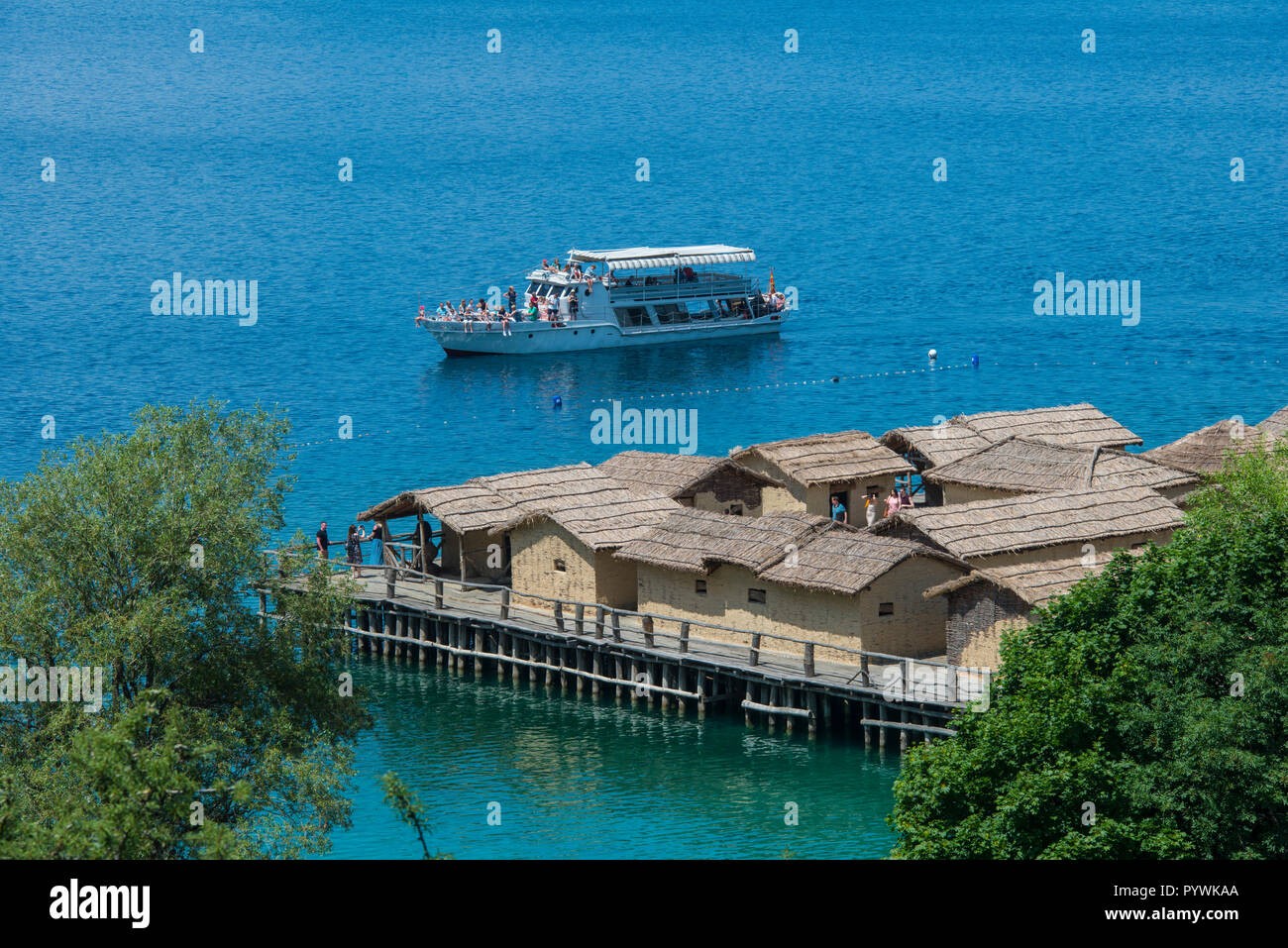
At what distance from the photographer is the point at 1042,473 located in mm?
50812

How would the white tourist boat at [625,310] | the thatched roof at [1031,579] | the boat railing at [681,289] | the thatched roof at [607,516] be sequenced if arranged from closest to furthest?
the thatched roof at [1031,579], the thatched roof at [607,516], the white tourist boat at [625,310], the boat railing at [681,289]

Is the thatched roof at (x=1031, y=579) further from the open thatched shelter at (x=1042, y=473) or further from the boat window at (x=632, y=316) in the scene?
the boat window at (x=632, y=316)

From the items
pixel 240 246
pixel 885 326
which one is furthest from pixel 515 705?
pixel 240 246

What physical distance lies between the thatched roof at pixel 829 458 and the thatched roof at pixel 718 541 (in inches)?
211

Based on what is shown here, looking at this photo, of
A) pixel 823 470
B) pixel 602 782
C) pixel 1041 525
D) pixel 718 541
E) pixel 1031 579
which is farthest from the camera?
pixel 823 470

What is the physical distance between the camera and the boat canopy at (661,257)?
97.3 meters

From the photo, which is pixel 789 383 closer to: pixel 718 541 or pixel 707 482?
pixel 707 482

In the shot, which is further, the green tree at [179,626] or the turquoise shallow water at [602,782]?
the turquoise shallow water at [602,782]

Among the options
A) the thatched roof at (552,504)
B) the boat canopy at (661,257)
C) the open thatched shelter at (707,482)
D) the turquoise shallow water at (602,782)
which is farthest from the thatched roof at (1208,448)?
the boat canopy at (661,257)

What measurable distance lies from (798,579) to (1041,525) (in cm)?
686

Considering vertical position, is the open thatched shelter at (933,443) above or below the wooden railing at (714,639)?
above

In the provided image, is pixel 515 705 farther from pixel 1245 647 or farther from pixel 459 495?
pixel 1245 647

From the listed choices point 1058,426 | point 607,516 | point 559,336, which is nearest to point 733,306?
point 559,336

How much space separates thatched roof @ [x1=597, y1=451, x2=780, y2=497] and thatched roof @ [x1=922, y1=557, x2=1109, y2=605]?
443 inches
